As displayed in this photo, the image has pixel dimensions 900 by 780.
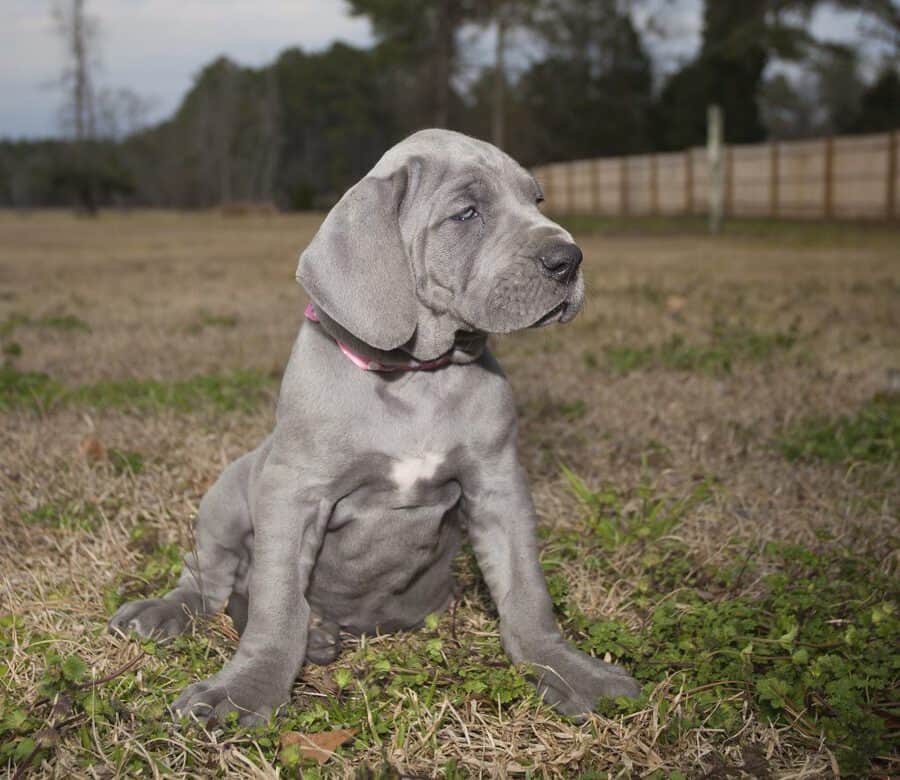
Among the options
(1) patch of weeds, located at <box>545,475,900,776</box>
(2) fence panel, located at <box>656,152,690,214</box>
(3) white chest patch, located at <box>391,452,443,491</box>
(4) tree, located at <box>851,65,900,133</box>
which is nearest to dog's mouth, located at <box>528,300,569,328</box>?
(3) white chest patch, located at <box>391,452,443,491</box>

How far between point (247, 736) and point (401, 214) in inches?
52.5

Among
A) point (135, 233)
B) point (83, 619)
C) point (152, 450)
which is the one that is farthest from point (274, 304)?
point (135, 233)

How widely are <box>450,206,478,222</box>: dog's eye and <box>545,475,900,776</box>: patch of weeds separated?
3.60 ft

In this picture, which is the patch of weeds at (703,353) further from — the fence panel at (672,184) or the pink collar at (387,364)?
the fence panel at (672,184)

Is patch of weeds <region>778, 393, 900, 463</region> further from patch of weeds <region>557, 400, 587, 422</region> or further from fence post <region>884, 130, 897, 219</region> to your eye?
fence post <region>884, 130, 897, 219</region>

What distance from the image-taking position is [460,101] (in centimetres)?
2838

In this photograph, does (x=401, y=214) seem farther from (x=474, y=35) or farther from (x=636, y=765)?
(x=474, y=35)

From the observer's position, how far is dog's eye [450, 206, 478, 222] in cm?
256

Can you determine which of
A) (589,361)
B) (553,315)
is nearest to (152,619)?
(553,315)

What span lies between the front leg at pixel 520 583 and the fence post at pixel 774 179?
851 inches

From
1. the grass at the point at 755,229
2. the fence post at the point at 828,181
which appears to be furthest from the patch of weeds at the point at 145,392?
the fence post at the point at 828,181

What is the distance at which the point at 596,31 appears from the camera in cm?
4009

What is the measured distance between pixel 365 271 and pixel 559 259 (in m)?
0.48

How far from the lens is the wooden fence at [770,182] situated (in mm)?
19750
